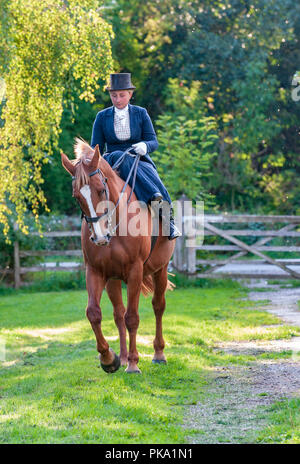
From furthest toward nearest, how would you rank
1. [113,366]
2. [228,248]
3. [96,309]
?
[228,248]
[113,366]
[96,309]

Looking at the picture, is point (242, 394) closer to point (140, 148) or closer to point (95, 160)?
point (95, 160)

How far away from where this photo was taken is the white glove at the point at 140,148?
8.12 m

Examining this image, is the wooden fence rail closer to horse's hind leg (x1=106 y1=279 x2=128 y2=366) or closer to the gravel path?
the gravel path

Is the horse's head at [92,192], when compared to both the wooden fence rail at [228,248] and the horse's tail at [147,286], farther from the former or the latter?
the wooden fence rail at [228,248]

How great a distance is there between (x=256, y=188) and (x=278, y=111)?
365 cm

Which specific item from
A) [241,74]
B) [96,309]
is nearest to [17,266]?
[96,309]

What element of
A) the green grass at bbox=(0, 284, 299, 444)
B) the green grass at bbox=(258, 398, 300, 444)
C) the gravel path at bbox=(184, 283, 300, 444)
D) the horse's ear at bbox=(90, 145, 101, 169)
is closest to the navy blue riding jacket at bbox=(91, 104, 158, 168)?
the horse's ear at bbox=(90, 145, 101, 169)

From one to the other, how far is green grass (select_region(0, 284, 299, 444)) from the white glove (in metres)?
2.49

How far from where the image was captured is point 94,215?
22.3 ft

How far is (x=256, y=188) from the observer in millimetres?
33031

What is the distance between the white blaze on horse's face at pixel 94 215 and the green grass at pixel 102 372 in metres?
1.44

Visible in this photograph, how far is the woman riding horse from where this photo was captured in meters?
8.12

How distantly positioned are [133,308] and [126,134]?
2086 mm

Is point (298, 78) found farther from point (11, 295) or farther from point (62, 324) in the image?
point (11, 295)
